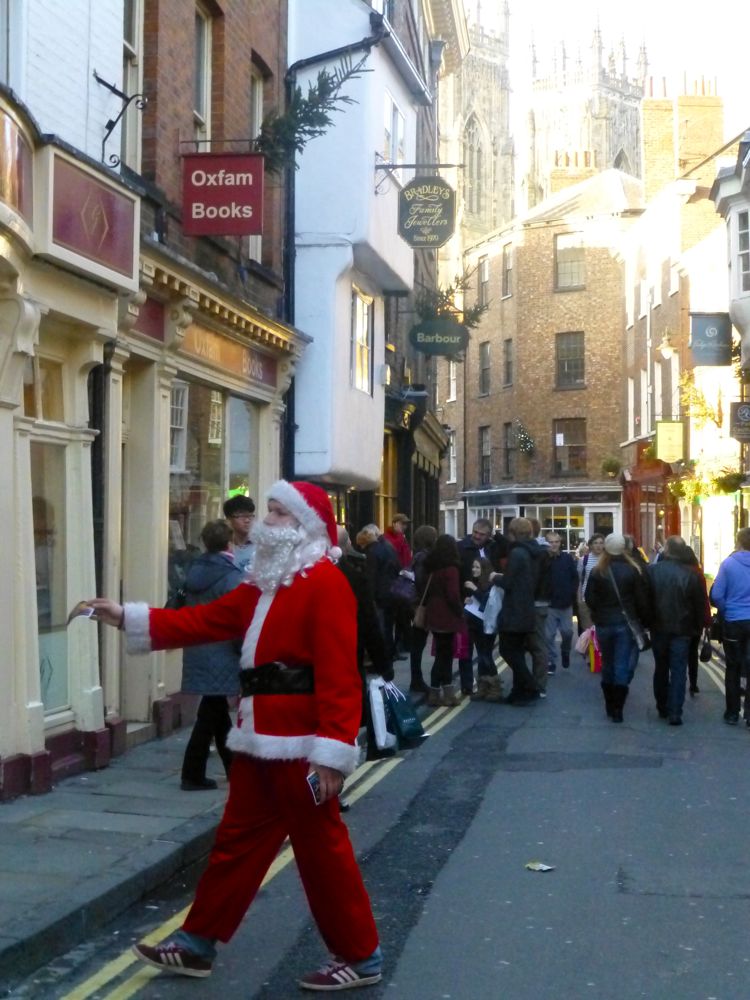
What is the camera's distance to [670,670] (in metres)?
13.7

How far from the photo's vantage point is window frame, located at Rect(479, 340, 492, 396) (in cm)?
5516

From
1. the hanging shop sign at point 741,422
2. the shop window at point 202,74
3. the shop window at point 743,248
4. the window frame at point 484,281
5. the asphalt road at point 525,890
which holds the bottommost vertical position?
the asphalt road at point 525,890

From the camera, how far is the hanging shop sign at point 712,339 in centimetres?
3020

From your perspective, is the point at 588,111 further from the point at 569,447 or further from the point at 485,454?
the point at 569,447

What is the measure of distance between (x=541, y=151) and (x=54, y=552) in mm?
105180

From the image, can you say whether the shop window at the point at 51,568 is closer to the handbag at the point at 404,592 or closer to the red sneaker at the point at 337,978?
the red sneaker at the point at 337,978

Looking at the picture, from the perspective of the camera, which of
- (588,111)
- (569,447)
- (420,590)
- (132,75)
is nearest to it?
(132,75)

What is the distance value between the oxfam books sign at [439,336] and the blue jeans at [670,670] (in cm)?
1087

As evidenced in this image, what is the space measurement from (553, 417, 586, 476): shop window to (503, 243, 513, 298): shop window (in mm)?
5456

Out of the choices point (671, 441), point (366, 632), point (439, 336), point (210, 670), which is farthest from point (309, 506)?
point (671, 441)

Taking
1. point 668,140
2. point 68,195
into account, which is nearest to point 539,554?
point 68,195

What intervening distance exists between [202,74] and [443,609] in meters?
5.98

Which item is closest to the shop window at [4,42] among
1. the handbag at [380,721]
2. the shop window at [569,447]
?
the handbag at [380,721]

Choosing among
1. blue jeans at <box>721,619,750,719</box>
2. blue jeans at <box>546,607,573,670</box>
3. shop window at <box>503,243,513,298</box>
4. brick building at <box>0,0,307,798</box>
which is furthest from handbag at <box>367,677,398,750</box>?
shop window at <box>503,243,513,298</box>
